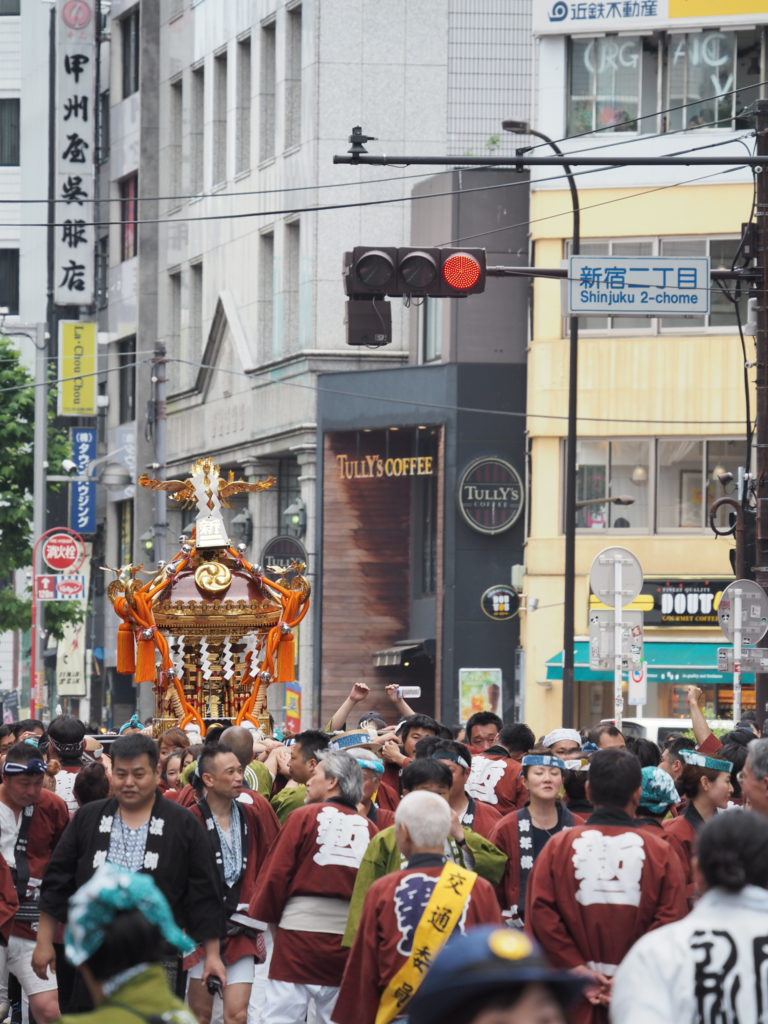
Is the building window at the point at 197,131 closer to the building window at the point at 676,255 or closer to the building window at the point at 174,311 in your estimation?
the building window at the point at 174,311

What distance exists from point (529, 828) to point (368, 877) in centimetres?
131

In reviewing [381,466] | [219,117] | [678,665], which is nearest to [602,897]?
[678,665]

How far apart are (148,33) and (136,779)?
47.8 meters

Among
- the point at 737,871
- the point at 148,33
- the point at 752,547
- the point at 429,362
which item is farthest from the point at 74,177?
the point at 737,871

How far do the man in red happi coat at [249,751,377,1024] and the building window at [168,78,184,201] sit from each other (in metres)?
44.4

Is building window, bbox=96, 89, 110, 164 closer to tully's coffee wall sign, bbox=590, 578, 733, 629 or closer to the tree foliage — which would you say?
the tree foliage

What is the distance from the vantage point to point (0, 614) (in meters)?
43.6

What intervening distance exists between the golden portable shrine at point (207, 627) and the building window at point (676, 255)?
18.2m

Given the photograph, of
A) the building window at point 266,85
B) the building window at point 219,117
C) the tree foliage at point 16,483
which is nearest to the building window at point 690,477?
the tree foliage at point 16,483

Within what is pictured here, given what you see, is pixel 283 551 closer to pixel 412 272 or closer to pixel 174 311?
pixel 174 311

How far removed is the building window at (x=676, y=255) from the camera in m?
38.5

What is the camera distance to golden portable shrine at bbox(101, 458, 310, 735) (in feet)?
67.6

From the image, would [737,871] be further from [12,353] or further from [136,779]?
[12,353]

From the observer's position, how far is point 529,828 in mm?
9758
